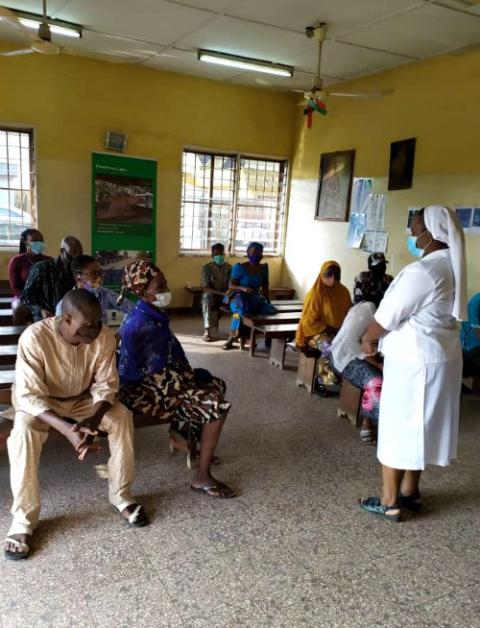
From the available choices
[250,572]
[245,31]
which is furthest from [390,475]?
[245,31]

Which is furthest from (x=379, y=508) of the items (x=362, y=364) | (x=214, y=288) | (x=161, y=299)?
(x=214, y=288)

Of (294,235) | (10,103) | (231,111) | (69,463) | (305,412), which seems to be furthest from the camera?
(294,235)

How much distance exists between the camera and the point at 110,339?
2.34 metres

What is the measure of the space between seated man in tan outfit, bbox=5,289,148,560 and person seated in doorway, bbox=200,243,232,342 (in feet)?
11.9

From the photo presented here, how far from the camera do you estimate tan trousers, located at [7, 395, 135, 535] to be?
7.01 ft

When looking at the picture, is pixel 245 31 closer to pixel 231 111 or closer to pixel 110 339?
pixel 231 111

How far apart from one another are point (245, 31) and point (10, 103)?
3012mm

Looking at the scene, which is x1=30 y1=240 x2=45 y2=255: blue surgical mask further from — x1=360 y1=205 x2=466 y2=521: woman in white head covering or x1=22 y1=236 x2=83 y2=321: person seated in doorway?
x1=360 y1=205 x2=466 y2=521: woman in white head covering

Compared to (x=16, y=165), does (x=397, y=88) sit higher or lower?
higher

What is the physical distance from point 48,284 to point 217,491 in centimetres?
209

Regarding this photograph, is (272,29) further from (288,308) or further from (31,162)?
(31,162)

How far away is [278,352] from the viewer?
5086 mm

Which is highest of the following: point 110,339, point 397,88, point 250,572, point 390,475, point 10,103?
point 397,88

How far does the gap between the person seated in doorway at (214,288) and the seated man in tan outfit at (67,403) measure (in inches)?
143
